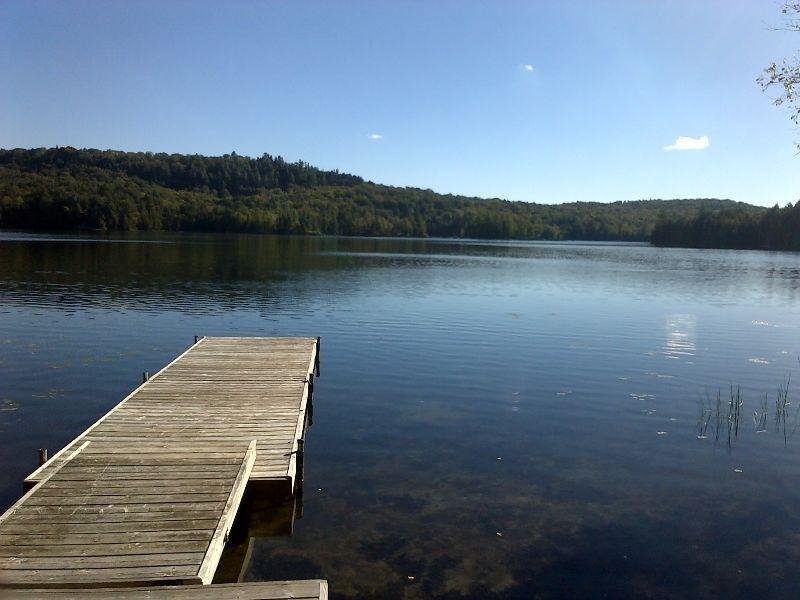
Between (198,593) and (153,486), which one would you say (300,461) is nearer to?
(153,486)

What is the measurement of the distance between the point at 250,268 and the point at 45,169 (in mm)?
138648

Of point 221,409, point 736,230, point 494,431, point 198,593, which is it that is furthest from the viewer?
point 736,230

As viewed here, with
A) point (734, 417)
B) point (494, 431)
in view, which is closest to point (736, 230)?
point (734, 417)

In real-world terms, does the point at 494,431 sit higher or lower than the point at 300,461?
lower

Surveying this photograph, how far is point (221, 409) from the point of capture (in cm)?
1130

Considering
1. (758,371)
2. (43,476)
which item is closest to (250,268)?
(758,371)

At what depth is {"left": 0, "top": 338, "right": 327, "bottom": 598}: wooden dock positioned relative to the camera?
5.79 metres

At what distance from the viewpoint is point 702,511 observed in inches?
360

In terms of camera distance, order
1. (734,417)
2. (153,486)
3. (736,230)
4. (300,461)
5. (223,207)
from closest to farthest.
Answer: (153,486) → (300,461) → (734,417) → (736,230) → (223,207)

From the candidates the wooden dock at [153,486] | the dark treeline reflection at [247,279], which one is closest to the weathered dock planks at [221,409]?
the wooden dock at [153,486]

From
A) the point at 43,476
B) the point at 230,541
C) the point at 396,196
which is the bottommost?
the point at 230,541

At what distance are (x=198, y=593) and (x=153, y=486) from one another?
2514mm

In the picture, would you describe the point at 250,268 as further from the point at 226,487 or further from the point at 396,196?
the point at 396,196

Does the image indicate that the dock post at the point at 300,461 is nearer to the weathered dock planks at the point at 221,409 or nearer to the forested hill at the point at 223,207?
the weathered dock planks at the point at 221,409
